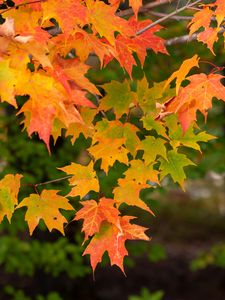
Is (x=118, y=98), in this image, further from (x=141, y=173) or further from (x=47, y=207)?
(x=47, y=207)

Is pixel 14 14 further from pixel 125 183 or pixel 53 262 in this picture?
pixel 53 262

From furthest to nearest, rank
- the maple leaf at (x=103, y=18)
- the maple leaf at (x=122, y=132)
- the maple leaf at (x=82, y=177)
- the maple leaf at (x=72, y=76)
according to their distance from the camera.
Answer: the maple leaf at (x=122, y=132)
the maple leaf at (x=82, y=177)
the maple leaf at (x=103, y=18)
the maple leaf at (x=72, y=76)

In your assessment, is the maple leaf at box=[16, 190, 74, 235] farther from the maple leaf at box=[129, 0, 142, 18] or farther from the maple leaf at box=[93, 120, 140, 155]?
the maple leaf at box=[129, 0, 142, 18]

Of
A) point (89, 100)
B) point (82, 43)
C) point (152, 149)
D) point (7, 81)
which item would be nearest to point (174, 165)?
point (152, 149)

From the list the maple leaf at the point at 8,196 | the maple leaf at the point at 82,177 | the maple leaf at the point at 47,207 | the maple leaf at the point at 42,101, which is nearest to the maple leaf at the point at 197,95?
the maple leaf at the point at 82,177

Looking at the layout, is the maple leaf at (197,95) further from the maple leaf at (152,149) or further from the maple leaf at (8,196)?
the maple leaf at (8,196)

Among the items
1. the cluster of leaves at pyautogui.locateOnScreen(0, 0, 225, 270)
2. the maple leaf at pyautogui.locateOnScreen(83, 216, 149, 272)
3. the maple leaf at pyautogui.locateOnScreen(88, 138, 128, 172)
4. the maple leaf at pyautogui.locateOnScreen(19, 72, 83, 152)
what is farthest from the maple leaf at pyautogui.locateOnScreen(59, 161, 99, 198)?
the maple leaf at pyautogui.locateOnScreen(19, 72, 83, 152)
